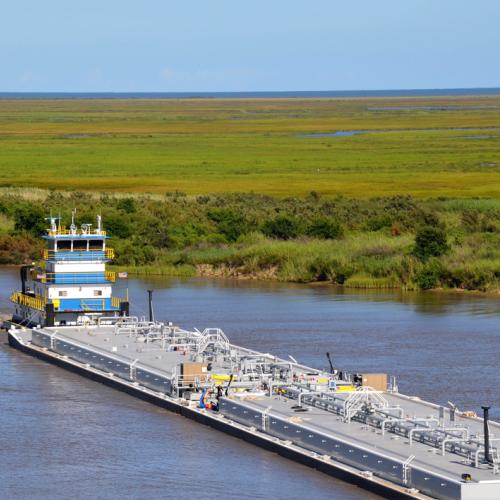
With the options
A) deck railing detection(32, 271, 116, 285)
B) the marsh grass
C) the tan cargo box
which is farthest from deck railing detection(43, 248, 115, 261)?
the marsh grass

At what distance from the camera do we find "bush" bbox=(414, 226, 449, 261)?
2217 inches

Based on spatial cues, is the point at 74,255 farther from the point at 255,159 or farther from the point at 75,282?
the point at 255,159

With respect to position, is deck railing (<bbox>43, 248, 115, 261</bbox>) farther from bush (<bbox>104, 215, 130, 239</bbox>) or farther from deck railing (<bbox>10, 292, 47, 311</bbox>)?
bush (<bbox>104, 215, 130, 239</bbox>)

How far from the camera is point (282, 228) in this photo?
6600cm

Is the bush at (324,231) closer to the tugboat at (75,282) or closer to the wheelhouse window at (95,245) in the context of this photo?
the wheelhouse window at (95,245)

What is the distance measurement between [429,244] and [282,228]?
11.0 m

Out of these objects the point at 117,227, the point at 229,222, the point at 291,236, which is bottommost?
the point at 291,236

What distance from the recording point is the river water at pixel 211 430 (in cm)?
2464

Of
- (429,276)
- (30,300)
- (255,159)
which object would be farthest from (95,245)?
(255,159)

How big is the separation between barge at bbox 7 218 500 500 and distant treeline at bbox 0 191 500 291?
573 inches

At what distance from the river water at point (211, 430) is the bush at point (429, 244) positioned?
362 cm

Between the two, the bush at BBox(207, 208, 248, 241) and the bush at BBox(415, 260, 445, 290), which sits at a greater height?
the bush at BBox(207, 208, 248, 241)

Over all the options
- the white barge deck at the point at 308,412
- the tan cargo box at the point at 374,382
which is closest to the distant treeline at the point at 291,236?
the white barge deck at the point at 308,412

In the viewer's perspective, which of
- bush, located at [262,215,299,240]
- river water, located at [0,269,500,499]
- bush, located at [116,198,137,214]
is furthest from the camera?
bush, located at [116,198,137,214]
